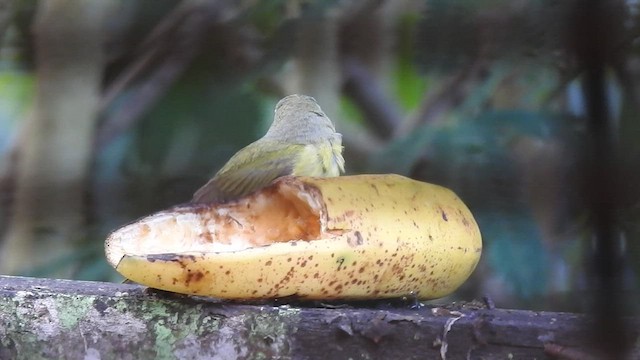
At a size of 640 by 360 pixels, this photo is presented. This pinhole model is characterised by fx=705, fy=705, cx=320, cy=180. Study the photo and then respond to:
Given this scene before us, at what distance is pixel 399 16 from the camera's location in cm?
91

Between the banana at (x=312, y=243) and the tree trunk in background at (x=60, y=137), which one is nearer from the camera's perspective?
the banana at (x=312, y=243)

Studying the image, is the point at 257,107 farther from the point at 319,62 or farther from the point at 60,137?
the point at 60,137

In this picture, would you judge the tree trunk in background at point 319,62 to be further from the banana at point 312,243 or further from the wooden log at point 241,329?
the wooden log at point 241,329

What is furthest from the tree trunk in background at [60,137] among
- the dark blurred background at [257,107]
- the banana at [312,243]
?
the banana at [312,243]

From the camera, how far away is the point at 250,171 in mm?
1092

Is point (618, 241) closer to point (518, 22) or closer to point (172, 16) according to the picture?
point (518, 22)

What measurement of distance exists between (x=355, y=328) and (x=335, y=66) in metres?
0.57

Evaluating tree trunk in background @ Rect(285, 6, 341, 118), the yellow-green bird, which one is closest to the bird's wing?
the yellow-green bird

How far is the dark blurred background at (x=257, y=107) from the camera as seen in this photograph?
0.71 meters

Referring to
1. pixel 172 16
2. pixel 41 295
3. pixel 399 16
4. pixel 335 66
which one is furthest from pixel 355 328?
pixel 172 16

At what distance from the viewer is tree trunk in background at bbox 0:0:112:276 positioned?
1.18m

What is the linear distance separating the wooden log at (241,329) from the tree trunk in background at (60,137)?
1.89 feet

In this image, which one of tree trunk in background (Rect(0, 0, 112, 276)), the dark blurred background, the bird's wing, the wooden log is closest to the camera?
the wooden log

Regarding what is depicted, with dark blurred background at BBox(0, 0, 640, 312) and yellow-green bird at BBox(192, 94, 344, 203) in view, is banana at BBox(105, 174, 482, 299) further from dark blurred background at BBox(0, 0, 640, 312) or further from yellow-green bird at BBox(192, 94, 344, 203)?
yellow-green bird at BBox(192, 94, 344, 203)
